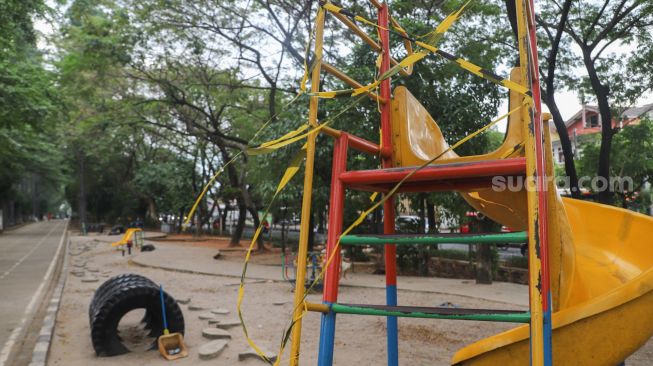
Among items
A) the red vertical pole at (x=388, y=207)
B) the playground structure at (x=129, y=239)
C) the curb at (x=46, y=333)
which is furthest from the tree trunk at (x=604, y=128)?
the playground structure at (x=129, y=239)

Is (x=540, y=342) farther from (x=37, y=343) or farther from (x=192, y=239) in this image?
(x=192, y=239)

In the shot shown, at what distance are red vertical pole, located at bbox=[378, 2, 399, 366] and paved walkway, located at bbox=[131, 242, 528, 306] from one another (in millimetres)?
6716

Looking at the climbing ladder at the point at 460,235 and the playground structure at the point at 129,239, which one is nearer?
the climbing ladder at the point at 460,235

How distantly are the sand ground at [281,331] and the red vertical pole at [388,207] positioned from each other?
230cm

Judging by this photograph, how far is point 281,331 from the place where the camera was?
6.73 m

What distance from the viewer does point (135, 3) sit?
546 inches

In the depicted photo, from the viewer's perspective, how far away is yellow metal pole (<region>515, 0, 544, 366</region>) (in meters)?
1.61

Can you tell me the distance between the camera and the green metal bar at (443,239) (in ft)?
5.71

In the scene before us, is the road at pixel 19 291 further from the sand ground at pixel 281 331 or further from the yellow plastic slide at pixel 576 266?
the yellow plastic slide at pixel 576 266

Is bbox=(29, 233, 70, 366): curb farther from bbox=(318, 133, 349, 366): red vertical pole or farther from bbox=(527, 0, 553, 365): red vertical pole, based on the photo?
bbox=(527, 0, 553, 365): red vertical pole

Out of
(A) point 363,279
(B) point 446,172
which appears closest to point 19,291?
(A) point 363,279

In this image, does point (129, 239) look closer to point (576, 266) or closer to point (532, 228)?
point (576, 266)

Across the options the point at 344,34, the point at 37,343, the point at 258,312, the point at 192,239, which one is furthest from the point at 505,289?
the point at 192,239

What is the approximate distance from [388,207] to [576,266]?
0.97 m
